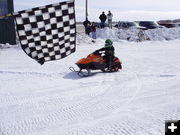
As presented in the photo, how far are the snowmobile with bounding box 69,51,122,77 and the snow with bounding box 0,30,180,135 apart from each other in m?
0.29

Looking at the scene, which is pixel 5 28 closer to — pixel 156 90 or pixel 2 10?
pixel 2 10

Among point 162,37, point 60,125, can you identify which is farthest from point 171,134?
point 162,37

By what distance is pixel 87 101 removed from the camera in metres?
5.42

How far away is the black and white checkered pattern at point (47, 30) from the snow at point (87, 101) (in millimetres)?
1288

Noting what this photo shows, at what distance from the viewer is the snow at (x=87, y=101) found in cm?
409

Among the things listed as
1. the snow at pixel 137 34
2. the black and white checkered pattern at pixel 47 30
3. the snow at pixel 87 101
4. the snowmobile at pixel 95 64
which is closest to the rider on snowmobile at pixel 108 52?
the snowmobile at pixel 95 64

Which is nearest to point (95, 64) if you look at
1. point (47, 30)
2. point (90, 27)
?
point (47, 30)

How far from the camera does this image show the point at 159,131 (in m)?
3.84

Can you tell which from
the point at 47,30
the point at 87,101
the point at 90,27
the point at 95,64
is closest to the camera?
the point at 47,30

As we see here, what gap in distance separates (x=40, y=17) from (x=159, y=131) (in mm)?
2428

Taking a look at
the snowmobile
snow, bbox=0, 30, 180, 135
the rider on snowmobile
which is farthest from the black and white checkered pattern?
the rider on snowmobile

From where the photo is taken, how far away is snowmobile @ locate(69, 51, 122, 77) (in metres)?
7.78

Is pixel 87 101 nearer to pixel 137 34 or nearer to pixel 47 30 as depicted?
pixel 47 30

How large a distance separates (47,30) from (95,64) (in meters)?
4.58
